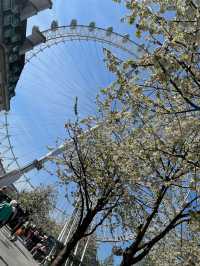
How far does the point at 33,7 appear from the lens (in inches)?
1548

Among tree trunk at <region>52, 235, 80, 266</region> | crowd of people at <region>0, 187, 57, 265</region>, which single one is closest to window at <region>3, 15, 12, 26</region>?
crowd of people at <region>0, 187, 57, 265</region>

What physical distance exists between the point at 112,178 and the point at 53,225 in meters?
62.5

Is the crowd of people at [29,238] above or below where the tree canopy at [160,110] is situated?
above

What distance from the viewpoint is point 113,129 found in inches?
880

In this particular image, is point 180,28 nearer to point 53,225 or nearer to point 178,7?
point 178,7

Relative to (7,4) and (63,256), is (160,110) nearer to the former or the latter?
(63,256)

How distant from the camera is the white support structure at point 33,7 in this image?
3894 centimetres

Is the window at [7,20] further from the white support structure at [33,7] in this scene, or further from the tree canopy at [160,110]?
the tree canopy at [160,110]

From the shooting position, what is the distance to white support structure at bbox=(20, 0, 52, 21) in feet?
128

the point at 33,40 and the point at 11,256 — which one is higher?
the point at 33,40

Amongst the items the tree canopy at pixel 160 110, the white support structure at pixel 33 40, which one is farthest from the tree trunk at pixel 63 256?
the white support structure at pixel 33 40

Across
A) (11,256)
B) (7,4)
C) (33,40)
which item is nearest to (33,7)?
(7,4)

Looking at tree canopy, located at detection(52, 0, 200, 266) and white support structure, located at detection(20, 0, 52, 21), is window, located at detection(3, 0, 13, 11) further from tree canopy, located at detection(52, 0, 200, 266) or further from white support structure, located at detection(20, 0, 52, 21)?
tree canopy, located at detection(52, 0, 200, 266)

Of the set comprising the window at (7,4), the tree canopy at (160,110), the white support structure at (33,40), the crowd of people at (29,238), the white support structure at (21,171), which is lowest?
the tree canopy at (160,110)
